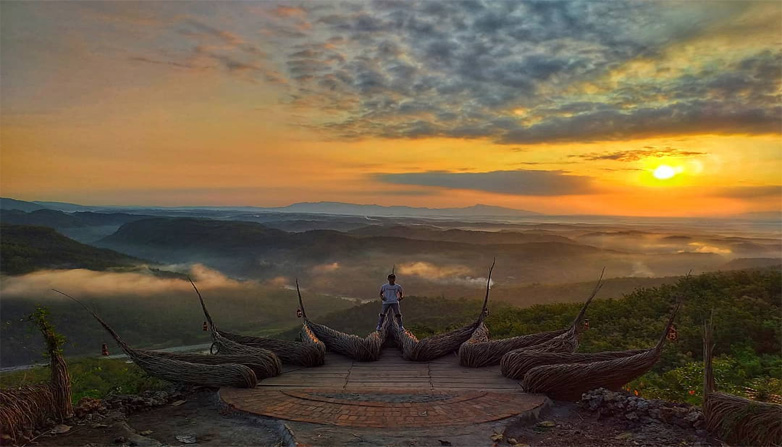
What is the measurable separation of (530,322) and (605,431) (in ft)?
27.2

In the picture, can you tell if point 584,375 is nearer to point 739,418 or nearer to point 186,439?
Result: point 739,418

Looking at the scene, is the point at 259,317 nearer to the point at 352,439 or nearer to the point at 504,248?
the point at 504,248

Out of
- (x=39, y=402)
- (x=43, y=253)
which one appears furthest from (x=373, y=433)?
(x=43, y=253)

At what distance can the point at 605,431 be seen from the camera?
19.4ft

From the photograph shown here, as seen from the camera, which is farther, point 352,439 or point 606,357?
point 606,357

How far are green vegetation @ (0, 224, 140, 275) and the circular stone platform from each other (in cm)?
3726

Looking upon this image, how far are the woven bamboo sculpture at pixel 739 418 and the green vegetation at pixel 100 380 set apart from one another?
6885 mm

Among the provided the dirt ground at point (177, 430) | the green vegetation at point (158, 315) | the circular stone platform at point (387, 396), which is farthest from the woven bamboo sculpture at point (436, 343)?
the green vegetation at point (158, 315)

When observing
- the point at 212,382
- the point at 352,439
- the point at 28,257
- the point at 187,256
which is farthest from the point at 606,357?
the point at 187,256

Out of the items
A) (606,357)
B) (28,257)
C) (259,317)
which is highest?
(606,357)

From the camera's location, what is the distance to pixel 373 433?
5.48 m

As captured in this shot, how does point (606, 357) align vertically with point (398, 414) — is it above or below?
above

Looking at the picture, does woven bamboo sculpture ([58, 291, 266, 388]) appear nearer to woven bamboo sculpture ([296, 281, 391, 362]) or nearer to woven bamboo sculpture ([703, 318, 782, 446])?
woven bamboo sculpture ([296, 281, 391, 362])

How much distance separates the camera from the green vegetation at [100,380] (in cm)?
773
